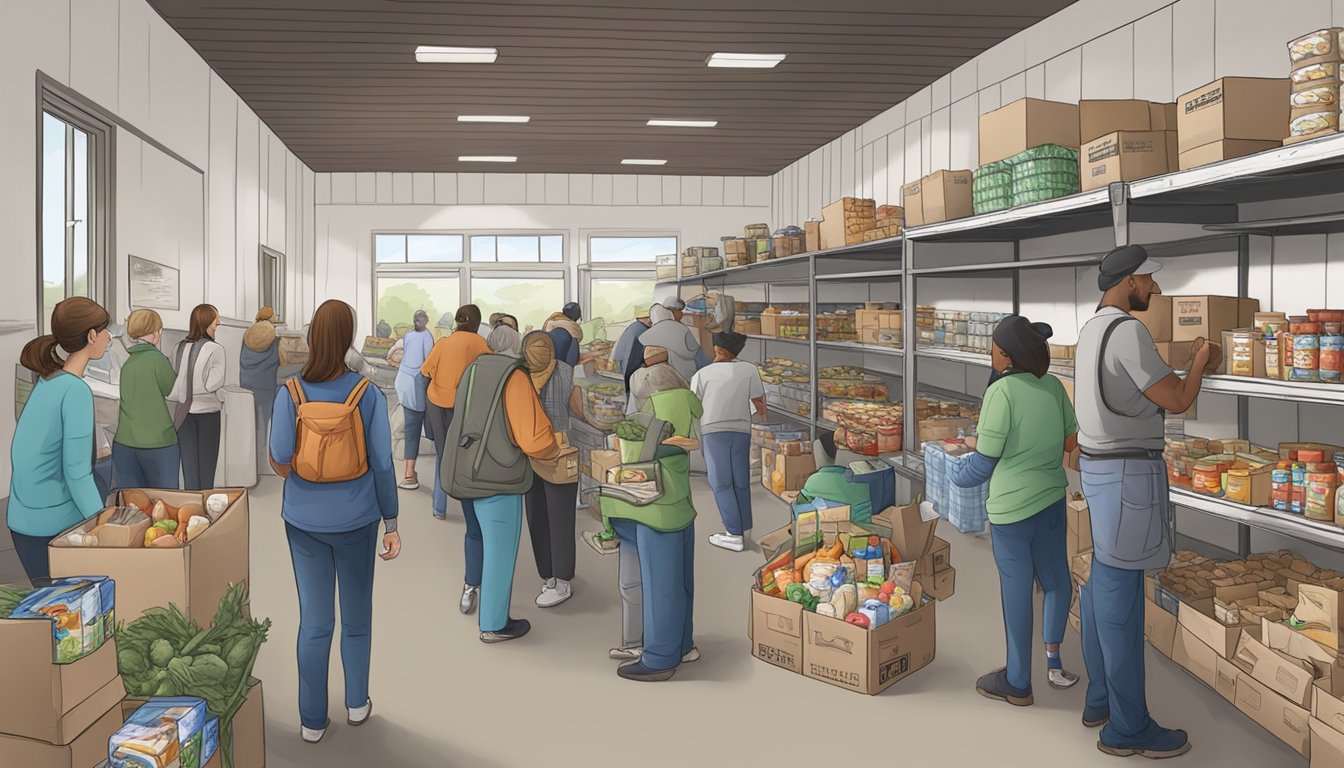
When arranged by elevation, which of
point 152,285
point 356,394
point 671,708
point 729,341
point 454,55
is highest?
point 454,55

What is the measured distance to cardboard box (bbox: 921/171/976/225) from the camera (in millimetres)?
6387

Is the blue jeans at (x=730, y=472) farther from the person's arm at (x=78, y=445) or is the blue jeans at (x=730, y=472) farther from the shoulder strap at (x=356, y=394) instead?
the person's arm at (x=78, y=445)

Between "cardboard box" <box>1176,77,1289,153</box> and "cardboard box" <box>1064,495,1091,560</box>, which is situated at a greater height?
"cardboard box" <box>1176,77,1289,153</box>

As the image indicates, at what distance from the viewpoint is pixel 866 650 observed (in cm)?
407

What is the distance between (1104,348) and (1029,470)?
63 cm

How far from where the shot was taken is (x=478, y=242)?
48.9 feet

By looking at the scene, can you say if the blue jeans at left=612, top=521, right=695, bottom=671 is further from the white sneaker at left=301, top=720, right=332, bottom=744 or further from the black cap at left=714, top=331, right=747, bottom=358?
the black cap at left=714, top=331, right=747, bottom=358

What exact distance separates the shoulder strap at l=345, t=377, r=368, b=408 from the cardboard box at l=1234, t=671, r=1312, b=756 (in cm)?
363

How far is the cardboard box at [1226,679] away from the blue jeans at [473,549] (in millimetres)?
3569

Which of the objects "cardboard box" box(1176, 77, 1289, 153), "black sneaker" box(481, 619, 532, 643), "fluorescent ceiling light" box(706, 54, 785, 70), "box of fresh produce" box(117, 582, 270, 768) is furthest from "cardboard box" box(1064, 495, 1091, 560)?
"fluorescent ceiling light" box(706, 54, 785, 70)

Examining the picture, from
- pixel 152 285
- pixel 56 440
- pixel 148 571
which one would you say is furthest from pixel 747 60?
pixel 148 571

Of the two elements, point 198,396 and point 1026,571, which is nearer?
point 1026,571

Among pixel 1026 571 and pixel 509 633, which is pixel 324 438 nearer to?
pixel 509 633

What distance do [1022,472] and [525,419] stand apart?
2.22 metres
